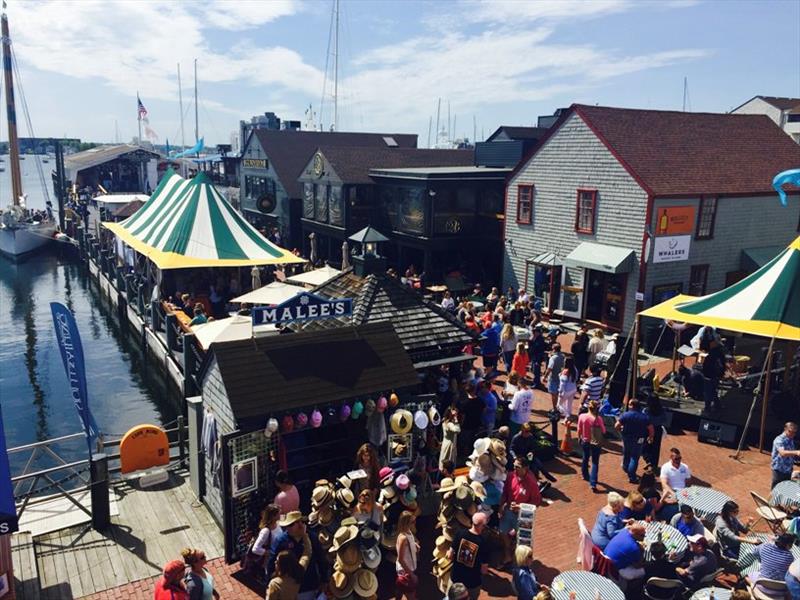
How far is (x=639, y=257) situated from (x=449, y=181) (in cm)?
930

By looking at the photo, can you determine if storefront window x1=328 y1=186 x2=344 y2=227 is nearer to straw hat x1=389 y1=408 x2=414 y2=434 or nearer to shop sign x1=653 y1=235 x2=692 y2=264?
shop sign x1=653 y1=235 x2=692 y2=264

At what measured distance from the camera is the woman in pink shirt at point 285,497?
821 centimetres

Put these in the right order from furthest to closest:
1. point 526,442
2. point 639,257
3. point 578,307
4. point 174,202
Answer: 1. point 174,202
2. point 578,307
3. point 639,257
4. point 526,442

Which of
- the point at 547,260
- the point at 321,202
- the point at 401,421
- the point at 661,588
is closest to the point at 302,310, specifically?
the point at 401,421

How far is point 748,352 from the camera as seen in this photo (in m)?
17.7

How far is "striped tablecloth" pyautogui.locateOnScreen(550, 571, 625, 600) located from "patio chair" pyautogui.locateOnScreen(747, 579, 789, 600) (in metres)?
1.72

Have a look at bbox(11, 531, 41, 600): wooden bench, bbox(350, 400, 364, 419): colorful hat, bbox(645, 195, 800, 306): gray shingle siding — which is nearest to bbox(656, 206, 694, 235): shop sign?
bbox(645, 195, 800, 306): gray shingle siding

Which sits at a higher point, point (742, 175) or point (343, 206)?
point (742, 175)

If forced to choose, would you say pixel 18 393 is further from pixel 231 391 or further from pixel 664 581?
pixel 664 581

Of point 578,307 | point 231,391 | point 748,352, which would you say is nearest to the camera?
point 231,391

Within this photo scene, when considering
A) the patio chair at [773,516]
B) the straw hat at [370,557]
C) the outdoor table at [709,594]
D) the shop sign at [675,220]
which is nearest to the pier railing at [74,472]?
the straw hat at [370,557]

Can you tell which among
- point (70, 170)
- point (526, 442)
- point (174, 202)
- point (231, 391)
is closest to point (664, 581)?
point (526, 442)

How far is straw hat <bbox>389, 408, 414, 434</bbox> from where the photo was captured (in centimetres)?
952

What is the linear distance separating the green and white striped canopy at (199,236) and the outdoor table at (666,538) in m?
16.8
